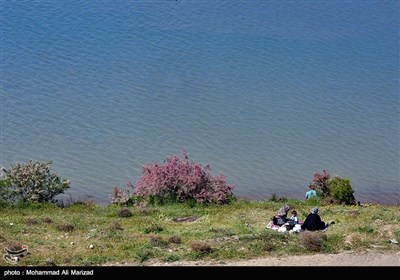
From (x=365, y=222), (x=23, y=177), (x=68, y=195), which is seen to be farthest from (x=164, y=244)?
(x=68, y=195)

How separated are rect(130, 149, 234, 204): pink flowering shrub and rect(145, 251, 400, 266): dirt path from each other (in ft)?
23.2

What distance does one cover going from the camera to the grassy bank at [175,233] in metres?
19.4

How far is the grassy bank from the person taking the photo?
1944cm

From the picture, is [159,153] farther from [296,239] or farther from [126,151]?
[296,239]

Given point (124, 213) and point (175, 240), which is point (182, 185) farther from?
point (175, 240)

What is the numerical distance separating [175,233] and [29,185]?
669cm

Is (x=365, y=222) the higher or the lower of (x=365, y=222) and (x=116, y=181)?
the lower

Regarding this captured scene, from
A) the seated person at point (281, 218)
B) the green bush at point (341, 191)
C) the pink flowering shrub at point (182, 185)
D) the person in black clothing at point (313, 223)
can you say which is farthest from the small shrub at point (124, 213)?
the green bush at point (341, 191)

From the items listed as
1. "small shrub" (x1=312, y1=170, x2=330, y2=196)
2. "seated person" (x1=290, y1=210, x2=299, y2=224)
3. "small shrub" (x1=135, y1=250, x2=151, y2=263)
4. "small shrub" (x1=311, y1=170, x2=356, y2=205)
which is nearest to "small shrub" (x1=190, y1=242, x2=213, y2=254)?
"small shrub" (x1=135, y1=250, x2=151, y2=263)

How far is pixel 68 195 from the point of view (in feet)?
95.5

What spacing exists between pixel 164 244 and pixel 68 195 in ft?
31.7

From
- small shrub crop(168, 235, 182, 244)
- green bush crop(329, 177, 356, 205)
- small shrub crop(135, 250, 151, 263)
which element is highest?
green bush crop(329, 177, 356, 205)

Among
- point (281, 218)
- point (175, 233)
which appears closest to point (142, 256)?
point (175, 233)

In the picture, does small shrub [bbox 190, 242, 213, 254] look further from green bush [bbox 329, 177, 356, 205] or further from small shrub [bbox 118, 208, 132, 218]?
green bush [bbox 329, 177, 356, 205]
